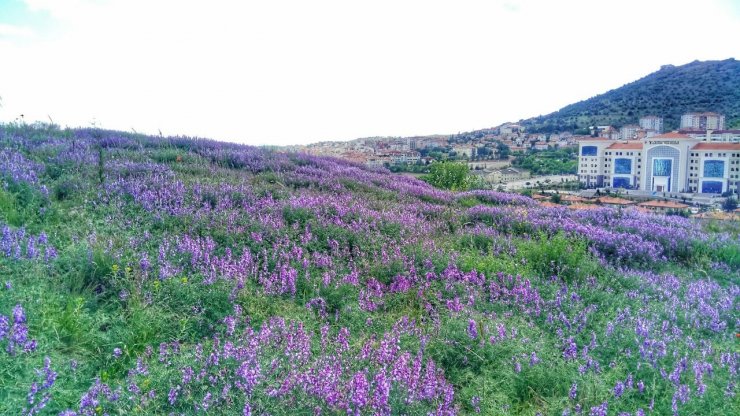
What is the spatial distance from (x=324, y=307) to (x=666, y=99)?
438ft

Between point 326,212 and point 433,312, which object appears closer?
point 433,312

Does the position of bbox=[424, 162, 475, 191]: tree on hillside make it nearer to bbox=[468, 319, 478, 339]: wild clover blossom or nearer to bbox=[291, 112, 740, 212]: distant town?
bbox=[468, 319, 478, 339]: wild clover blossom

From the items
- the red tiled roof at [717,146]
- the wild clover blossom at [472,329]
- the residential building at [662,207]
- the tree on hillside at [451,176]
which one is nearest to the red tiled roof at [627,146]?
the red tiled roof at [717,146]

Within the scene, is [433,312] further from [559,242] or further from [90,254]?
[90,254]

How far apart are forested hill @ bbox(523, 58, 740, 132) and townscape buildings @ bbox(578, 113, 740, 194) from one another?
2188cm

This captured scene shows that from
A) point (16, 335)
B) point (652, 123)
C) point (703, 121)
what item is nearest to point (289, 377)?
point (16, 335)

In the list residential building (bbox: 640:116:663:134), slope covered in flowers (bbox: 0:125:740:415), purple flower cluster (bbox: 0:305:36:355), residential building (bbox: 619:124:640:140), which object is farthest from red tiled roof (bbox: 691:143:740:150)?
purple flower cluster (bbox: 0:305:36:355)

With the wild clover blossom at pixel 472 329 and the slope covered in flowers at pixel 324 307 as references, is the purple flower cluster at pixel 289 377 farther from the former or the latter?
the wild clover blossom at pixel 472 329

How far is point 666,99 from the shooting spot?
11125cm

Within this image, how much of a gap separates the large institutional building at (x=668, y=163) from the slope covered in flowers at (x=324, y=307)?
6730 centimetres

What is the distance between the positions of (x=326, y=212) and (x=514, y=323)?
10.7 feet

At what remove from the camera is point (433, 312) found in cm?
434

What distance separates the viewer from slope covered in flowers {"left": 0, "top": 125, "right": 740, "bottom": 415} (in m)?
2.83

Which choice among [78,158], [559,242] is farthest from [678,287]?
[78,158]
